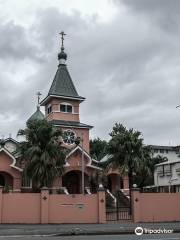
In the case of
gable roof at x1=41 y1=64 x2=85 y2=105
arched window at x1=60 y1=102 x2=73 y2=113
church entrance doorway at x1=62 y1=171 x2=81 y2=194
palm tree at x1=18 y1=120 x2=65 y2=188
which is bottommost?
church entrance doorway at x1=62 y1=171 x2=81 y2=194

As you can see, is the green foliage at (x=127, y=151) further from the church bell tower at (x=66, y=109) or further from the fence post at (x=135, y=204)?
the church bell tower at (x=66, y=109)

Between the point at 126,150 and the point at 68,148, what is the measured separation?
1194cm

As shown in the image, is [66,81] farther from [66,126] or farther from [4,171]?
[4,171]

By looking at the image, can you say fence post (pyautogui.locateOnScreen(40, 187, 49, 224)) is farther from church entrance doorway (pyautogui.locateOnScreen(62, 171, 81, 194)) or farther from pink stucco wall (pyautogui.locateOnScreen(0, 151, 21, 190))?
church entrance doorway (pyautogui.locateOnScreen(62, 171, 81, 194))

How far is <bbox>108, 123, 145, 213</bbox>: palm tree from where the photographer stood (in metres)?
41.2

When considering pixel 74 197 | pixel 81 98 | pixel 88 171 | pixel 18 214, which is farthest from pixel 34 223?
pixel 81 98

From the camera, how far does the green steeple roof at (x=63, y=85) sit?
57.3 meters

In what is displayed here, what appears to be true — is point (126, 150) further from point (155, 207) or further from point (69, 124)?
point (69, 124)

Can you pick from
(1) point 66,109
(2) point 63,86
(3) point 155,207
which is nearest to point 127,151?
(3) point 155,207

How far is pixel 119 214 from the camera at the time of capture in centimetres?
3406

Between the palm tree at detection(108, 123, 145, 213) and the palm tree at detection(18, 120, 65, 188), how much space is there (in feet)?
17.3

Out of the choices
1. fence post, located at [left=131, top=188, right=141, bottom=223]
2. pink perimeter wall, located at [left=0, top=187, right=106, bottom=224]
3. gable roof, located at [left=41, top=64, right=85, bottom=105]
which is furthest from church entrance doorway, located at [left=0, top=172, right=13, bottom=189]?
fence post, located at [left=131, top=188, right=141, bottom=223]

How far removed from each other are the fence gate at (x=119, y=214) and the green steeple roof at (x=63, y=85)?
992 inches

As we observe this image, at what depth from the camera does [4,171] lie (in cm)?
4525
